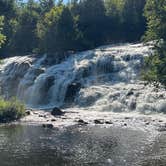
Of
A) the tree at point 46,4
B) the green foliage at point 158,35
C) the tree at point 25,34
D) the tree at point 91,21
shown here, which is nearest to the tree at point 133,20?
the tree at point 91,21

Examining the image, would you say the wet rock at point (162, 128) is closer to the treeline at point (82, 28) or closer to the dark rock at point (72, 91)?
the dark rock at point (72, 91)

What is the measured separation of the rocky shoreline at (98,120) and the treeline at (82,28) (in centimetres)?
2890

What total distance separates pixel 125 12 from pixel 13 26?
24194 mm

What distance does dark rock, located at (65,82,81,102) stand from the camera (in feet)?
206

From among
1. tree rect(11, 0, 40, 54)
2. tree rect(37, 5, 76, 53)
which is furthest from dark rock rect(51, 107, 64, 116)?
tree rect(11, 0, 40, 54)

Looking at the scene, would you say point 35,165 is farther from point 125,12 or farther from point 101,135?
point 125,12

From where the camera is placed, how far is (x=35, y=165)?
32.1 metres

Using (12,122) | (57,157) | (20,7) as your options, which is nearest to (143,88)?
(12,122)

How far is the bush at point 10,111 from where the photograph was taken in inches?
2041

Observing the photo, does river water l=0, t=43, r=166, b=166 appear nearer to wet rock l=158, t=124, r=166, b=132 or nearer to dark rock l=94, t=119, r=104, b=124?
wet rock l=158, t=124, r=166, b=132

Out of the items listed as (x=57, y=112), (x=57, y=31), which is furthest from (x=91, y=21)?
(x=57, y=112)

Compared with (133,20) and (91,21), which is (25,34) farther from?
(133,20)

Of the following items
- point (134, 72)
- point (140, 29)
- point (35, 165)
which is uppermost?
point (140, 29)

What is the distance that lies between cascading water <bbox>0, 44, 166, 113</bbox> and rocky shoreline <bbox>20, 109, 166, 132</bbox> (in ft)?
8.64
